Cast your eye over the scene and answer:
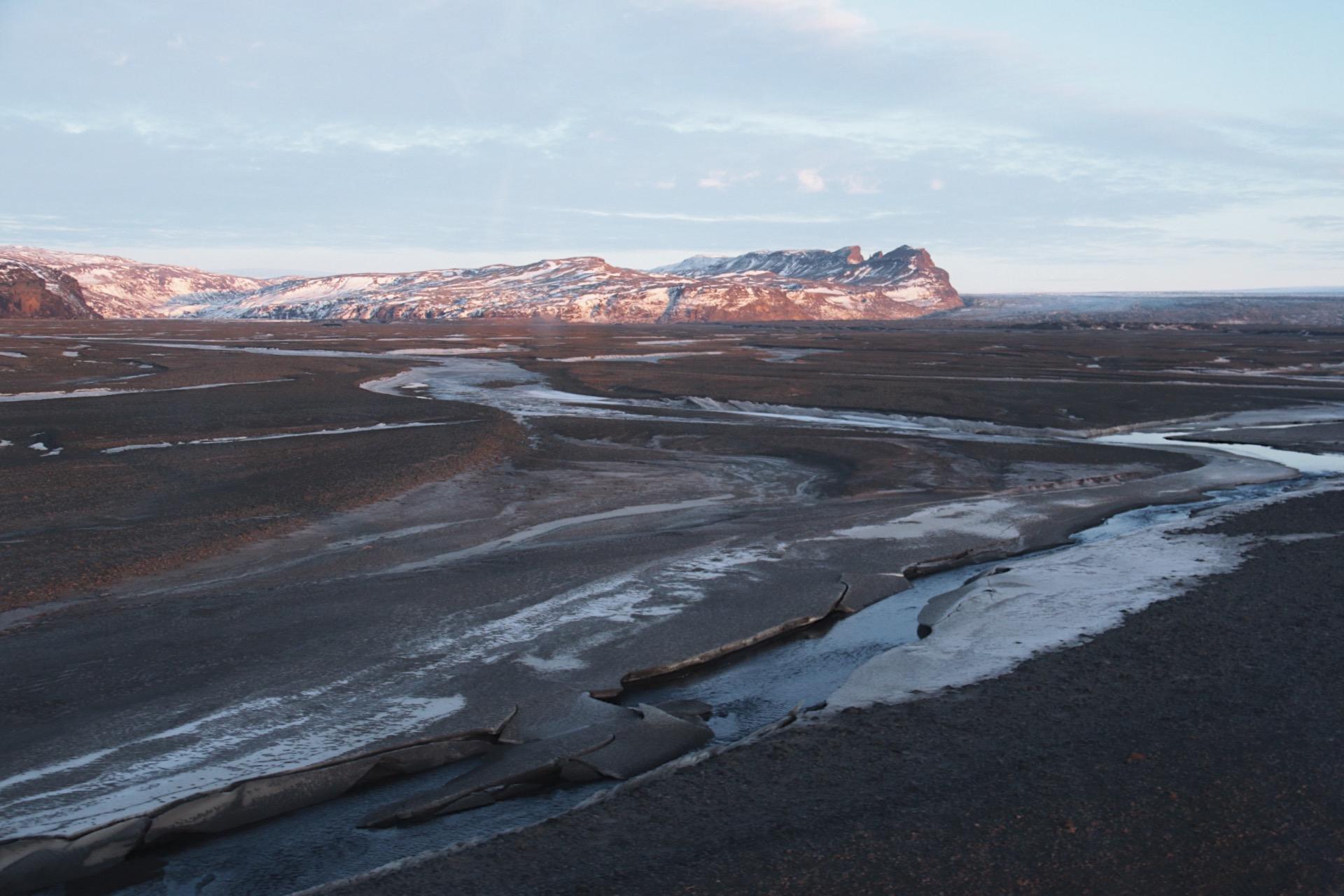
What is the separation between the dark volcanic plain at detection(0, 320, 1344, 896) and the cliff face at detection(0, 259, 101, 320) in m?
134

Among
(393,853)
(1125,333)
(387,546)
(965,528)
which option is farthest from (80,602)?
(1125,333)

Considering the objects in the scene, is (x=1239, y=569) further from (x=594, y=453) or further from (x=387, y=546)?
(x=594, y=453)

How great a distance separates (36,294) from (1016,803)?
159531mm

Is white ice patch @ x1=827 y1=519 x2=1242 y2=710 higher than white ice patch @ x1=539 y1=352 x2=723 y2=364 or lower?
lower

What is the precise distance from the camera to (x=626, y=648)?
29.1 ft

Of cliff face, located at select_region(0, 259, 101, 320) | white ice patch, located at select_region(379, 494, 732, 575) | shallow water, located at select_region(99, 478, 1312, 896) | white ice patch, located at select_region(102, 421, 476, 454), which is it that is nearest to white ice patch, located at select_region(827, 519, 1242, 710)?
shallow water, located at select_region(99, 478, 1312, 896)

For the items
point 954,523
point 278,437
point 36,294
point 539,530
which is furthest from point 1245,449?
point 36,294

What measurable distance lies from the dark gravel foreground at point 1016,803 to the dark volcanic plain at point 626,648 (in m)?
0.02

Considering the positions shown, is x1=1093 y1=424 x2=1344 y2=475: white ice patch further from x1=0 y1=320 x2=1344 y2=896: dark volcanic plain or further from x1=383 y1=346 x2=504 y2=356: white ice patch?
x1=383 y1=346 x2=504 y2=356: white ice patch

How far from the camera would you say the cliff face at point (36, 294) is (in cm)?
13438

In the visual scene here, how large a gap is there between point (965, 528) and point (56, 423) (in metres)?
19.1

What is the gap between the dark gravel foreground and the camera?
5.10 meters

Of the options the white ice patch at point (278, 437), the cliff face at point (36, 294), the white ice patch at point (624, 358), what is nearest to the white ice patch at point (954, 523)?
the white ice patch at point (278, 437)

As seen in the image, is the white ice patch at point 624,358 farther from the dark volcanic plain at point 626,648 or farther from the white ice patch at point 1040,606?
the white ice patch at point 1040,606
